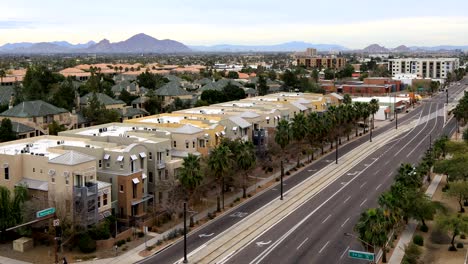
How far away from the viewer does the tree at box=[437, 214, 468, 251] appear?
1965 inches

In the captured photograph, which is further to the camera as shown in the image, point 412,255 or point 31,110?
point 31,110

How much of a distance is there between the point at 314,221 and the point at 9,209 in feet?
105

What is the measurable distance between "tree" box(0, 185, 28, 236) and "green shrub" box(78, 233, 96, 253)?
21.9ft

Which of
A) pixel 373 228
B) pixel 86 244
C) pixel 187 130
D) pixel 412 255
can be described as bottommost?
pixel 86 244

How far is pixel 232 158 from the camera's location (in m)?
68.2

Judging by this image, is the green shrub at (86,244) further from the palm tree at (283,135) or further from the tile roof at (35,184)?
the palm tree at (283,135)

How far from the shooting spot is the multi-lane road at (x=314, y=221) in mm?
49438

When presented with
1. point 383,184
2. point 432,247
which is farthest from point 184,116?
point 432,247

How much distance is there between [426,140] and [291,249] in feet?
239

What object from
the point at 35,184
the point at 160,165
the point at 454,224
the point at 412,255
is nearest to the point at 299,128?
the point at 160,165

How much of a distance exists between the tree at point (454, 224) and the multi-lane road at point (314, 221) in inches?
329

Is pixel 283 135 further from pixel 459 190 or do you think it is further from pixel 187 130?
pixel 459 190

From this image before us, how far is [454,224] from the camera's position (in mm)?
50219

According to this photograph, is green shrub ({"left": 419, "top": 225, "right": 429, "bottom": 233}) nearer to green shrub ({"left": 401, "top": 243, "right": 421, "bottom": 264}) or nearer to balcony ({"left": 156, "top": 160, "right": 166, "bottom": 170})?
green shrub ({"left": 401, "top": 243, "right": 421, "bottom": 264})
